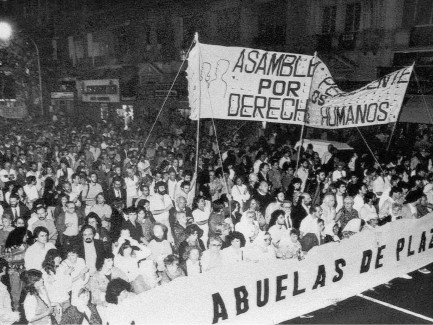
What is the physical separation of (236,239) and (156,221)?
2179 millimetres

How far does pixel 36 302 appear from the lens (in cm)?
470

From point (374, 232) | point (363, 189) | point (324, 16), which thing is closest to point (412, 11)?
point (324, 16)

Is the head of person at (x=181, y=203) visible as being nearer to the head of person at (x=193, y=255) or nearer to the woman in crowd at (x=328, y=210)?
the head of person at (x=193, y=255)

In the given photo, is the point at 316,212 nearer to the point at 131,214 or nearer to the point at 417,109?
the point at 131,214

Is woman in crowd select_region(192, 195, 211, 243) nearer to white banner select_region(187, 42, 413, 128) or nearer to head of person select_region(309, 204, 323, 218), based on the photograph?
white banner select_region(187, 42, 413, 128)

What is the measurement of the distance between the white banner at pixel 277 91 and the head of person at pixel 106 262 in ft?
8.29

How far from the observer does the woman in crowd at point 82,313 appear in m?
4.72

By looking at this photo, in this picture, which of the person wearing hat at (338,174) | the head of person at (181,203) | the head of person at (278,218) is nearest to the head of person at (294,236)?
the head of person at (278,218)

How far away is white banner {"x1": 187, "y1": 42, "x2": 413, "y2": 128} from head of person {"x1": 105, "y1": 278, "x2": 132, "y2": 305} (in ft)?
10.0

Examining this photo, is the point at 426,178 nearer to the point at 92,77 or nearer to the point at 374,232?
the point at 374,232

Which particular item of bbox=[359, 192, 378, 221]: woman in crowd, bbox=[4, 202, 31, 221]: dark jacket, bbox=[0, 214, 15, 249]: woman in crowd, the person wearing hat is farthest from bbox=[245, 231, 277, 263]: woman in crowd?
the person wearing hat

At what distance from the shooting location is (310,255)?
5891 millimetres

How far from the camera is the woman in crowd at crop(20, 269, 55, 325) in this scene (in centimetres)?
466

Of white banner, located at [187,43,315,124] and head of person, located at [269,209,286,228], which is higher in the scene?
white banner, located at [187,43,315,124]
